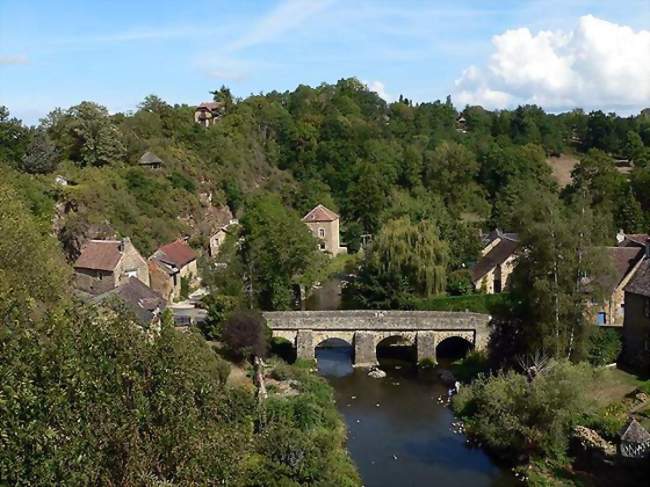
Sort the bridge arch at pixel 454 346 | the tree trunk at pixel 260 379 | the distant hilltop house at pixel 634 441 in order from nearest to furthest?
the distant hilltop house at pixel 634 441, the tree trunk at pixel 260 379, the bridge arch at pixel 454 346

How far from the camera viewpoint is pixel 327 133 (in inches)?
3447

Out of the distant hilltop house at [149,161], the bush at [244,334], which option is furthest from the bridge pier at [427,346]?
the distant hilltop house at [149,161]

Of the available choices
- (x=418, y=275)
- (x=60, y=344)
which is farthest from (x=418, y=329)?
(x=60, y=344)

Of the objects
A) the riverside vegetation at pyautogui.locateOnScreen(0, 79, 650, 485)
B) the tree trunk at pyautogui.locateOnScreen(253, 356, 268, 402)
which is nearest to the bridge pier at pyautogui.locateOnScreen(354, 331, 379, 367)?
the riverside vegetation at pyautogui.locateOnScreen(0, 79, 650, 485)

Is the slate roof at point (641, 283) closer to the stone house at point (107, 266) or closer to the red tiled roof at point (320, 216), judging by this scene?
the stone house at point (107, 266)

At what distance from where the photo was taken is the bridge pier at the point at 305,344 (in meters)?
36.8

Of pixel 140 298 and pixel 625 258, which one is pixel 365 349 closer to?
pixel 140 298

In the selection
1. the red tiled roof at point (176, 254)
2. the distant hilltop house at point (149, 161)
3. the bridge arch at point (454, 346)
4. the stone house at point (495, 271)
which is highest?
the distant hilltop house at point (149, 161)

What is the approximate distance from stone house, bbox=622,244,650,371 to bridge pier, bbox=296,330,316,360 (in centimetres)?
1544

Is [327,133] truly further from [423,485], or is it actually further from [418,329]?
[423,485]

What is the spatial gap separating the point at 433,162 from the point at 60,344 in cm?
7203

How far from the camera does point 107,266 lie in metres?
40.5

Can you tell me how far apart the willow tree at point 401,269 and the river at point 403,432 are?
409 cm

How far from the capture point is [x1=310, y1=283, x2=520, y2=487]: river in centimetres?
2473
